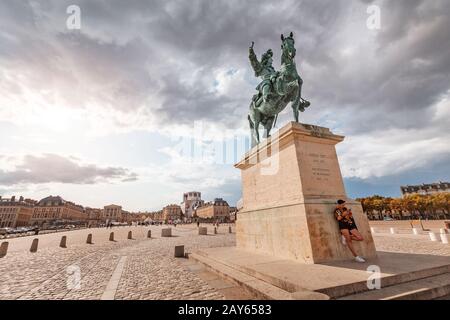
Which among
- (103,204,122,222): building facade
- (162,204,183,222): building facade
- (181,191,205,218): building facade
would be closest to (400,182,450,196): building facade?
(181,191,205,218): building facade

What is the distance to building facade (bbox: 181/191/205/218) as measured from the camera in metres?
173

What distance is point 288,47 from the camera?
26.0ft

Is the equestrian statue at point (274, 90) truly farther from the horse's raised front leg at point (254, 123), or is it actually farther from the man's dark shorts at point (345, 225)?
the man's dark shorts at point (345, 225)

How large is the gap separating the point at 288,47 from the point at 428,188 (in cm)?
15253

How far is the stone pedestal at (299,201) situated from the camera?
543cm

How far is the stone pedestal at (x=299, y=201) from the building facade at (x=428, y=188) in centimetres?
14731

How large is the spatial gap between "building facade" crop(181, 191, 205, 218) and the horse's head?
16451 cm

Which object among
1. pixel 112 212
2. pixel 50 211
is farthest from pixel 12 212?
pixel 112 212

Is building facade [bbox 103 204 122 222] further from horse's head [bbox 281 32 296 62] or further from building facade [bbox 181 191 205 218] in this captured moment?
horse's head [bbox 281 32 296 62]

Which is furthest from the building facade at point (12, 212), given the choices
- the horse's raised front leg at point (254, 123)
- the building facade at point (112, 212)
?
the horse's raised front leg at point (254, 123)

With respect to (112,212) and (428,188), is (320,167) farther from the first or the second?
(112,212)
